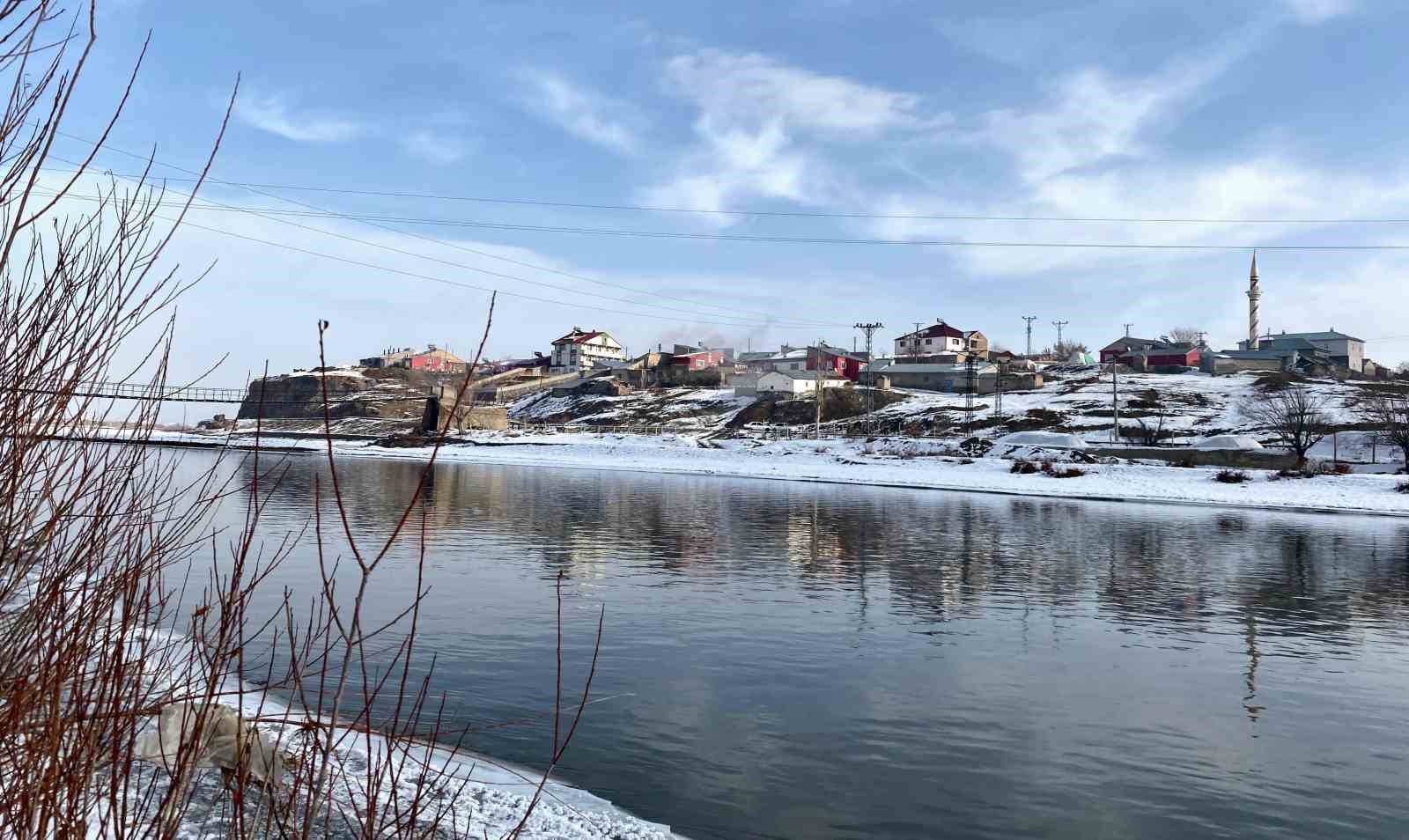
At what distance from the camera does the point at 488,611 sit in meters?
13.4

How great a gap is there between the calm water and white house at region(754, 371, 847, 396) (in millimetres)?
80067

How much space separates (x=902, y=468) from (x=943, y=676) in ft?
148

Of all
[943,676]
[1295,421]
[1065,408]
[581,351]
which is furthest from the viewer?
[581,351]

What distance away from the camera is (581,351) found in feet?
471

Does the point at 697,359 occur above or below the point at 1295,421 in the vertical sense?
above

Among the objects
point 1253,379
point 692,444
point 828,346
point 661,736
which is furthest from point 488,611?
point 828,346

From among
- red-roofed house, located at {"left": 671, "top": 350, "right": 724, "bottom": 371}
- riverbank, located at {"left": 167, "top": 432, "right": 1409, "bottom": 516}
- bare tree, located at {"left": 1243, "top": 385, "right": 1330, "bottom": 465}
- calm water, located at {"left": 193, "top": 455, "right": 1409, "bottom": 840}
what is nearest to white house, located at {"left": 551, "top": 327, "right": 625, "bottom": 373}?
red-roofed house, located at {"left": 671, "top": 350, "right": 724, "bottom": 371}

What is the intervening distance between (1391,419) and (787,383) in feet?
193

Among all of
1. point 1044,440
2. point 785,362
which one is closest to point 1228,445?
point 1044,440

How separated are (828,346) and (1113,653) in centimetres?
12020

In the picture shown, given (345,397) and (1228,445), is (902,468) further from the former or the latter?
(345,397)

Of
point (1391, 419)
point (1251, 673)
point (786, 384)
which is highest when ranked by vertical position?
point (786, 384)

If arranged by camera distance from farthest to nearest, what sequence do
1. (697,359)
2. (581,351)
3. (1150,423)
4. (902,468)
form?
(581,351) < (697,359) < (1150,423) < (902,468)

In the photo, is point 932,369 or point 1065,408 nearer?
point 1065,408
